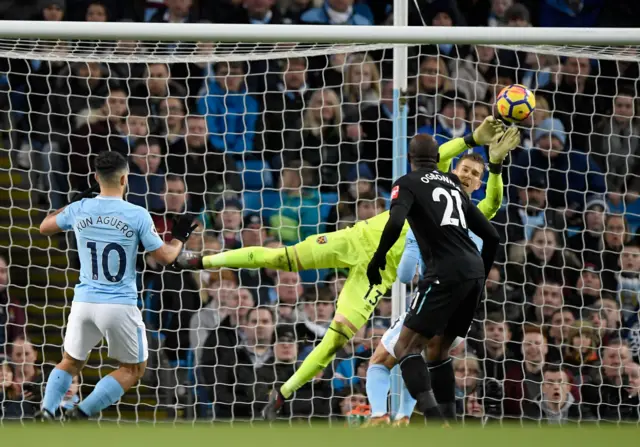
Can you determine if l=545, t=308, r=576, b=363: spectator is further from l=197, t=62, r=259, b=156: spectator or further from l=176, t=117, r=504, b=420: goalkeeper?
l=197, t=62, r=259, b=156: spectator

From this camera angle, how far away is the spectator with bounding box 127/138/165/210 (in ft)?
30.6

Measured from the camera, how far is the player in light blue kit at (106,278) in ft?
21.9

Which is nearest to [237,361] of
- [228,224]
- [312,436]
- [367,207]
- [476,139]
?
[228,224]

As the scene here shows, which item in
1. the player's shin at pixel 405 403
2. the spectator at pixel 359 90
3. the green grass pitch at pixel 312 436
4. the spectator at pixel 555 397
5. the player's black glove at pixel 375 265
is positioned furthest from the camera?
the spectator at pixel 359 90

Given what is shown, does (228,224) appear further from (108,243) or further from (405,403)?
(108,243)

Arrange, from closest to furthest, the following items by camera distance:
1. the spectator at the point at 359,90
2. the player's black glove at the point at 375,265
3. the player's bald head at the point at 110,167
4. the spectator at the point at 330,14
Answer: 1. the player's black glove at the point at 375,265
2. the player's bald head at the point at 110,167
3. the spectator at the point at 359,90
4. the spectator at the point at 330,14

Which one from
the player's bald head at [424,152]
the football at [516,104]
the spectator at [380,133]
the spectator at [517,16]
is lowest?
the player's bald head at [424,152]

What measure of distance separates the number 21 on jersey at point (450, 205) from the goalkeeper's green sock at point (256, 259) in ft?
5.15

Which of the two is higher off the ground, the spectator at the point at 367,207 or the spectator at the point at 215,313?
the spectator at the point at 367,207

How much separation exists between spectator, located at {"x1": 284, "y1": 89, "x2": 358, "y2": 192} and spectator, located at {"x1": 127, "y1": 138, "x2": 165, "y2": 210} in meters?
1.05

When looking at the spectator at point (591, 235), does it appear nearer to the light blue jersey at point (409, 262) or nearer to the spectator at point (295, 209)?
the spectator at point (295, 209)

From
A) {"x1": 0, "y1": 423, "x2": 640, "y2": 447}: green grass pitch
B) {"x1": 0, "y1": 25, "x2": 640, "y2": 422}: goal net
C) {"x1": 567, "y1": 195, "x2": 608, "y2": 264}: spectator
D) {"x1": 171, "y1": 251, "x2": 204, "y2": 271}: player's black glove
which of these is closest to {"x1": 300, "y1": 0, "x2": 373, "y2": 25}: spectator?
{"x1": 0, "y1": 25, "x2": 640, "y2": 422}: goal net

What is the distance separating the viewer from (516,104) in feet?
22.7

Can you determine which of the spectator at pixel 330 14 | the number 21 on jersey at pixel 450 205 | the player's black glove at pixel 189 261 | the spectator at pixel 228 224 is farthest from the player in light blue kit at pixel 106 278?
the spectator at pixel 330 14
